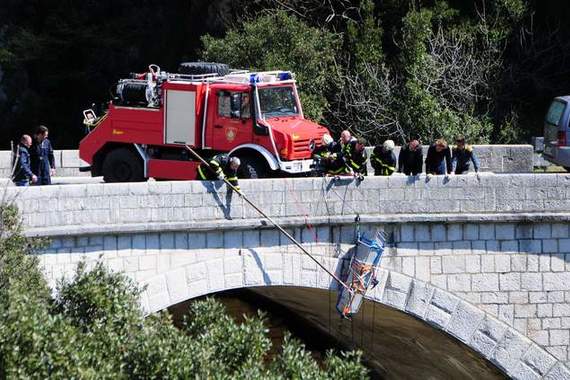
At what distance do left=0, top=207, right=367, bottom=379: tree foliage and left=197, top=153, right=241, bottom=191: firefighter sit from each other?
410 centimetres

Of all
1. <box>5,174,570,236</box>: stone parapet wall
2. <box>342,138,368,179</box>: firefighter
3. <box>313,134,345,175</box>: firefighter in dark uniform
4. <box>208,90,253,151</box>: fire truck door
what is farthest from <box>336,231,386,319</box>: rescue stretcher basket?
<box>208,90,253,151</box>: fire truck door

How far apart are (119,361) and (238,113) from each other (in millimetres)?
9012

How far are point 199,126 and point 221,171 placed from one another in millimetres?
3421

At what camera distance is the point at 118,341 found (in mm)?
13664

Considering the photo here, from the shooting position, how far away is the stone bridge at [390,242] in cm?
1820

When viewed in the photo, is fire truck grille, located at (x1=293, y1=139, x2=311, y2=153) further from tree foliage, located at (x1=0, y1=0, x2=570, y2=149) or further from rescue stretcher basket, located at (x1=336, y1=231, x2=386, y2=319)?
tree foliage, located at (x1=0, y1=0, x2=570, y2=149)

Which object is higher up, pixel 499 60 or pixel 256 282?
pixel 499 60

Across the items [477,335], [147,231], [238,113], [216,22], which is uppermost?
[216,22]

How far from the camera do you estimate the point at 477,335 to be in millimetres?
19844

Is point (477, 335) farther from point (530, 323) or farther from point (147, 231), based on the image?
point (147, 231)

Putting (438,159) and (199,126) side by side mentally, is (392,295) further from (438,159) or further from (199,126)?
(199,126)

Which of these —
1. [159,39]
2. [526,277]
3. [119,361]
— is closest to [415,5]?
[159,39]

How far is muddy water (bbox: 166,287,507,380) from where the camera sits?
73.2 feet

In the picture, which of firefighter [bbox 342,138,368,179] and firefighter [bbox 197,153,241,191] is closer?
firefighter [bbox 197,153,241,191]
